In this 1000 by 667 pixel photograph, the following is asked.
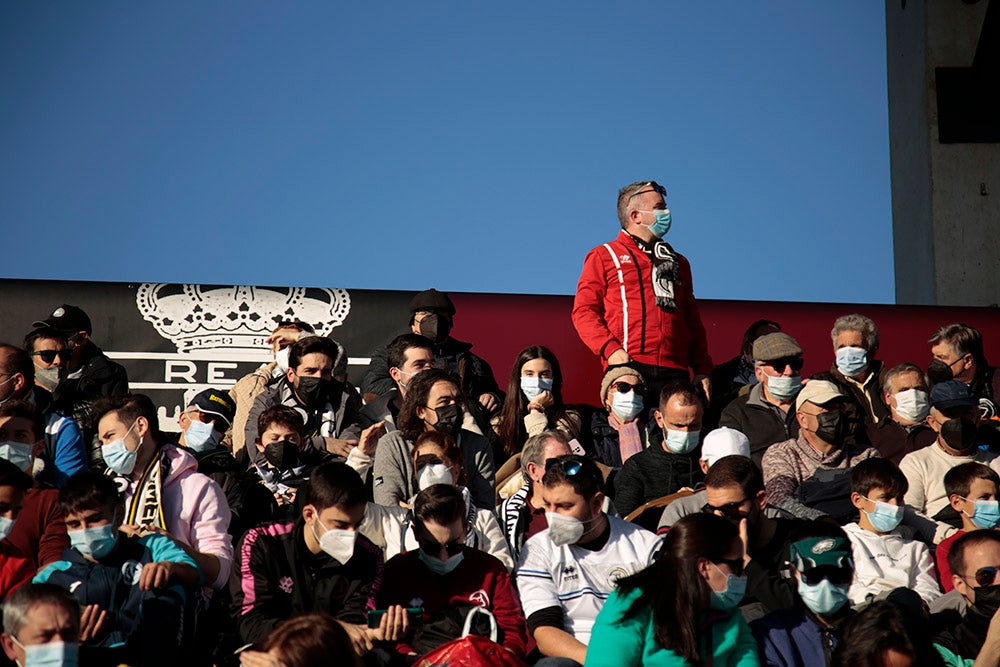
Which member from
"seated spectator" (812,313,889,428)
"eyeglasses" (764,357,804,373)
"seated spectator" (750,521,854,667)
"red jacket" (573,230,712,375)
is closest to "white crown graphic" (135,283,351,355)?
"red jacket" (573,230,712,375)

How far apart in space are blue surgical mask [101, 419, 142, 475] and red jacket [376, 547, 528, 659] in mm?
1593

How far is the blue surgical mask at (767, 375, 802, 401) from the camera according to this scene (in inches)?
392

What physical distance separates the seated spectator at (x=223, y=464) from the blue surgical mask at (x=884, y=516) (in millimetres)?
3355

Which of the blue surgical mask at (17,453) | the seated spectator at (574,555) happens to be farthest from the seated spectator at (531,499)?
the blue surgical mask at (17,453)

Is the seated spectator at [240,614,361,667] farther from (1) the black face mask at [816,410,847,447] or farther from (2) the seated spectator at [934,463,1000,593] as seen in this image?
(1) the black face mask at [816,410,847,447]

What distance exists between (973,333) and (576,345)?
337 cm

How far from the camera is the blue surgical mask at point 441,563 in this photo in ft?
22.8

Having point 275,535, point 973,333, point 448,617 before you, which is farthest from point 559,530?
point 973,333

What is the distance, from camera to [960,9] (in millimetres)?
16734

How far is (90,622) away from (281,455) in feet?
7.29

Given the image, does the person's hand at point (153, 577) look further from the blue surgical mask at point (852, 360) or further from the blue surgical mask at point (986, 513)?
the blue surgical mask at point (852, 360)

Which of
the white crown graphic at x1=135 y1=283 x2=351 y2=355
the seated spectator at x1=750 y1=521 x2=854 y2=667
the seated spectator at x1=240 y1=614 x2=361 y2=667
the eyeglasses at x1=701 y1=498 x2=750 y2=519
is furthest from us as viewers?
the white crown graphic at x1=135 y1=283 x2=351 y2=355

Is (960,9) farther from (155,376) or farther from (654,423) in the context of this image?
(155,376)

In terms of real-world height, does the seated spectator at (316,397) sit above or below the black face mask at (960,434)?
above
